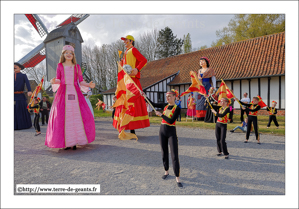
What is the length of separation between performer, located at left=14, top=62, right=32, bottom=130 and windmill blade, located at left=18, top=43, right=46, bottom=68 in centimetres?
2221

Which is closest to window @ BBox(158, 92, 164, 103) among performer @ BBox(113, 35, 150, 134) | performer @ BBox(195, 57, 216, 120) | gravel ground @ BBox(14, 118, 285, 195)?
performer @ BBox(195, 57, 216, 120)

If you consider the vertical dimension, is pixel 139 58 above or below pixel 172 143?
above

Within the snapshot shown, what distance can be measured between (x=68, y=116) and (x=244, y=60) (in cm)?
1573

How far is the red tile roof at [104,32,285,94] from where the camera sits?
13.8 meters

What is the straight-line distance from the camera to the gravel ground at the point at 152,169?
292 centimetres

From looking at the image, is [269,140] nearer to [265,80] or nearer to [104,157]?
[104,157]

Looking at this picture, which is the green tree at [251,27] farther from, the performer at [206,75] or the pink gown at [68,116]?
the pink gown at [68,116]

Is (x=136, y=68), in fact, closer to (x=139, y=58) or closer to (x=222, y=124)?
(x=139, y=58)

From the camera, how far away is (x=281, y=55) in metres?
13.8

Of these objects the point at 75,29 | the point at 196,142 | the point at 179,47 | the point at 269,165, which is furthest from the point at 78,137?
the point at 179,47

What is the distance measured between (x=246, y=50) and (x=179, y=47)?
52.6 ft

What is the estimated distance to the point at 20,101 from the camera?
8.96 metres

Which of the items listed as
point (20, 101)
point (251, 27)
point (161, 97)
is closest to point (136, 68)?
point (20, 101)

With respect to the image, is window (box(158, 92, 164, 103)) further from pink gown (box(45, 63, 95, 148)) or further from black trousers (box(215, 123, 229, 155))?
black trousers (box(215, 123, 229, 155))
